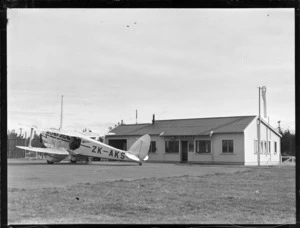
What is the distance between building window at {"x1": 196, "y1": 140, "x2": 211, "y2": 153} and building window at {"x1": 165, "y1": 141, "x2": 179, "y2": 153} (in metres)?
1.83

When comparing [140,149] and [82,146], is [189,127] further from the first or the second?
[82,146]

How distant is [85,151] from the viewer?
93.2 feet

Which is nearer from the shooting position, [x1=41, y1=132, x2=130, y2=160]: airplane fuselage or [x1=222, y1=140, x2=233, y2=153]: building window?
[x1=41, y1=132, x2=130, y2=160]: airplane fuselage

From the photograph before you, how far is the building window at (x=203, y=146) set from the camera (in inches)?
1300

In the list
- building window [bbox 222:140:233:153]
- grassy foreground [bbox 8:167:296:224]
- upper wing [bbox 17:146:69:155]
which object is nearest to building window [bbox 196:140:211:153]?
building window [bbox 222:140:233:153]

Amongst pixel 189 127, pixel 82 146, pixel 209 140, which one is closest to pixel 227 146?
pixel 209 140

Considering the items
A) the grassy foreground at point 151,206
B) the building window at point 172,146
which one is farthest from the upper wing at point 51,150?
the grassy foreground at point 151,206

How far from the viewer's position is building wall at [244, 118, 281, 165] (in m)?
31.6

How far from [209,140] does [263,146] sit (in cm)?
477

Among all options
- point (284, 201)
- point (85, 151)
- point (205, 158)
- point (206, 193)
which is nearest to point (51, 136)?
point (85, 151)

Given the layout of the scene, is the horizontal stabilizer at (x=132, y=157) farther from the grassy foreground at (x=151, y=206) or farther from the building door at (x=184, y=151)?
the grassy foreground at (x=151, y=206)

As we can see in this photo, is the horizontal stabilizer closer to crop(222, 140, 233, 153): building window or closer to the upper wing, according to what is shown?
the upper wing
